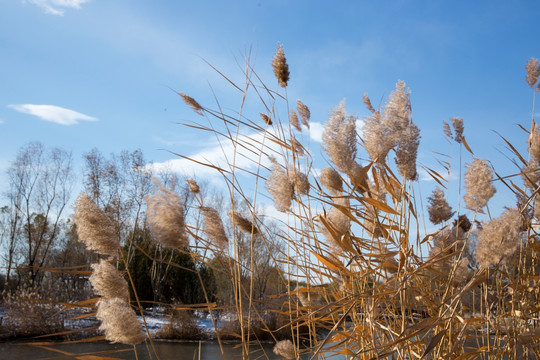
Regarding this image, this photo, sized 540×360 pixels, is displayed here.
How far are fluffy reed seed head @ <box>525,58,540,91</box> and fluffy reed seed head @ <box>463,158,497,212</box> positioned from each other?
1.00 m

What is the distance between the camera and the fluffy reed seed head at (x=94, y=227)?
1.01 m

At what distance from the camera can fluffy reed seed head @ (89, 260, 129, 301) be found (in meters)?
0.98

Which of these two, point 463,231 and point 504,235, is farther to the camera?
point 463,231

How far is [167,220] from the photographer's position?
1031 millimetres

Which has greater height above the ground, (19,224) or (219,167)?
(19,224)

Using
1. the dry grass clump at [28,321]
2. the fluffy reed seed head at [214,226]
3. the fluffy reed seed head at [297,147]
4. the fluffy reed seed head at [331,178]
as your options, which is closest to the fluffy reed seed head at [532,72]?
the fluffy reed seed head at [297,147]

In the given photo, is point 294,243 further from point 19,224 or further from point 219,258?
point 19,224

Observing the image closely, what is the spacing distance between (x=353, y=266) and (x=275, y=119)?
0.55 meters

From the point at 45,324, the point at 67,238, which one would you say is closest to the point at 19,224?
the point at 67,238

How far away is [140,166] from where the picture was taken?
15.9m

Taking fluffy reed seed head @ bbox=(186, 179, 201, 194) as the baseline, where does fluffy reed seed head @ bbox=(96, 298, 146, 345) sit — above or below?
below

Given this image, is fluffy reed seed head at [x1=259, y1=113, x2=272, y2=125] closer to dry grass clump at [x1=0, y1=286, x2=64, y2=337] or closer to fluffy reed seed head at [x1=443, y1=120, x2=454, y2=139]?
fluffy reed seed head at [x1=443, y1=120, x2=454, y2=139]

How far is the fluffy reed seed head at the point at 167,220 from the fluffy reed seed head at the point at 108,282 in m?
0.13

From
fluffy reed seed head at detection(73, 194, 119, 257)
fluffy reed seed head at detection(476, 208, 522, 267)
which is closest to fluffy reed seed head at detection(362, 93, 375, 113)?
fluffy reed seed head at detection(476, 208, 522, 267)
